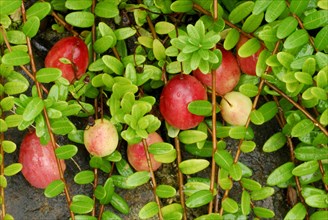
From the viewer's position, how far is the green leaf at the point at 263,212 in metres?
2.38

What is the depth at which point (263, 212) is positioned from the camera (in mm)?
2408

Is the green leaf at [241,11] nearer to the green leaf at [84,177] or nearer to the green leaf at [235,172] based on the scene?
the green leaf at [235,172]

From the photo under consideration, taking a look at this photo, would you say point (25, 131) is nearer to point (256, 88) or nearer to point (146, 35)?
point (146, 35)

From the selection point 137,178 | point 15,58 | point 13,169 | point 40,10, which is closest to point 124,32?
point 40,10

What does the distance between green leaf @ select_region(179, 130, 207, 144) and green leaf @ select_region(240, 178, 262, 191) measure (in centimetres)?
23

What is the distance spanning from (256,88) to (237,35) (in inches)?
8.9

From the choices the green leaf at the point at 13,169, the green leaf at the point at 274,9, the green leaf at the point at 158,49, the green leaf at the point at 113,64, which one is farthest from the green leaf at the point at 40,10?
the green leaf at the point at 274,9

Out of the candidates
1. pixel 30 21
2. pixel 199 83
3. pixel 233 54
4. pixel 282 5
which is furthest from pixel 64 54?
pixel 282 5

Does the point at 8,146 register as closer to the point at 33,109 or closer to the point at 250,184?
the point at 33,109

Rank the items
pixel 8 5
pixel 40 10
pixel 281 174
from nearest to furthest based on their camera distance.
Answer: pixel 8 5
pixel 40 10
pixel 281 174

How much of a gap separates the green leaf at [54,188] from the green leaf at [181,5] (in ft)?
2.60

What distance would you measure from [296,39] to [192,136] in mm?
535

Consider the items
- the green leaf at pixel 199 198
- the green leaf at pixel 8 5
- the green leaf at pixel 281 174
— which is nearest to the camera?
the green leaf at pixel 8 5

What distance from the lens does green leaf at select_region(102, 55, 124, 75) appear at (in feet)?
7.72
